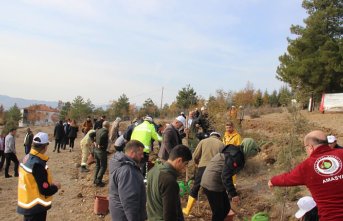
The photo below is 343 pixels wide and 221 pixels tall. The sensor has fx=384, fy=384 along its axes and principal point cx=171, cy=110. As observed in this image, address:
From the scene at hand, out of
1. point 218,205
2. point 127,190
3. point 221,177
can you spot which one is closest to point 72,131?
point 218,205

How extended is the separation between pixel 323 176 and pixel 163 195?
5.04 ft

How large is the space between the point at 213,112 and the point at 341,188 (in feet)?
35.3

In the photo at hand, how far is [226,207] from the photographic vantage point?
5.86 m

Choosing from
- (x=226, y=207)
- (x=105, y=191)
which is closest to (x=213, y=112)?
(x=105, y=191)

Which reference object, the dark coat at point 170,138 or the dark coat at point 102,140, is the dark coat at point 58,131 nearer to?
the dark coat at point 102,140

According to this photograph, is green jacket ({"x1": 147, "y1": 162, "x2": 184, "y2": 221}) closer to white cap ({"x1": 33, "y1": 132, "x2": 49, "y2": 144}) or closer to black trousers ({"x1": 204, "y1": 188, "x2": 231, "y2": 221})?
white cap ({"x1": 33, "y1": 132, "x2": 49, "y2": 144})

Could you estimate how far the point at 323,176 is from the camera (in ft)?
12.0

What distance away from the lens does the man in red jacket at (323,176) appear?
3.62m

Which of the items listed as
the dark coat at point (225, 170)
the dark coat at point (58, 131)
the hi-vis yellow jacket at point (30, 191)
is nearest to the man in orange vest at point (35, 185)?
the hi-vis yellow jacket at point (30, 191)

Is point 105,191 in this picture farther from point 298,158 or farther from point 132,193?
point 132,193

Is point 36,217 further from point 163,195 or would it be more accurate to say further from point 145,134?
point 145,134

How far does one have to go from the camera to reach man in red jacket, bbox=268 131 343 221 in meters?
3.62

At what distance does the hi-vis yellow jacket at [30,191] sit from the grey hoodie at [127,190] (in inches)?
38.4

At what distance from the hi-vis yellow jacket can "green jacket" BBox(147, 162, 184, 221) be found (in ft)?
4.80
